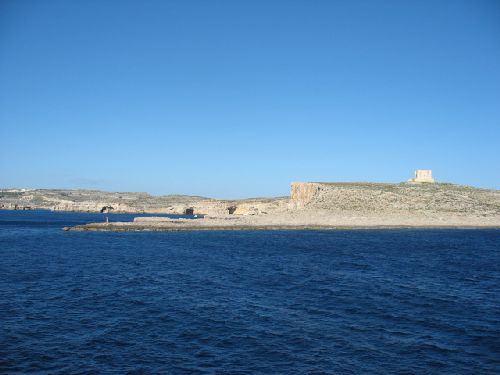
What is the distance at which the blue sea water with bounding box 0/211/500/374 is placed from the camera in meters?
14.9

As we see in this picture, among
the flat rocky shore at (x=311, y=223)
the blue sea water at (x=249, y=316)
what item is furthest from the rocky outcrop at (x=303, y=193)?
the blue sea water at (x=249, y=316)

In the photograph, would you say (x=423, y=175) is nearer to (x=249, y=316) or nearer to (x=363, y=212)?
Result: (x=363, y=212)

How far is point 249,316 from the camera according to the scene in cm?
2034

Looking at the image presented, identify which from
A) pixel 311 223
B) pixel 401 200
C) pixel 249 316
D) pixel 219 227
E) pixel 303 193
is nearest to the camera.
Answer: pixel 249 316

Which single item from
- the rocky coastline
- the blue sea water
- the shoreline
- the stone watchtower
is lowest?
the blue sea water

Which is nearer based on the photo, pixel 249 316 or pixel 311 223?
pixel 249 316

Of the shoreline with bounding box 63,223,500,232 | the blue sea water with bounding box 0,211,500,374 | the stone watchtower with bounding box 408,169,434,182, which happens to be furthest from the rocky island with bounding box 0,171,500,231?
the blue sea water with bounding box 0,211,500,374

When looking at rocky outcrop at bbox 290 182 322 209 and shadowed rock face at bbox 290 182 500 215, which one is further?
rocky outcrop at bbox 290 182 322 209

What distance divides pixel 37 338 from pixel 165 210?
7219 inches

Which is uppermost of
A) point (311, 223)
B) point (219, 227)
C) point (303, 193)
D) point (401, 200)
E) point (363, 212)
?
point (303, 193)

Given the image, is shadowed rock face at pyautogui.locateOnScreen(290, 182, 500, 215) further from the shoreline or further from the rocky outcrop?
the shoreline

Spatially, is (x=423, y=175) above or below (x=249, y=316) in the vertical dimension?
above

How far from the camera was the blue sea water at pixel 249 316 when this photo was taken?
14.9 metres

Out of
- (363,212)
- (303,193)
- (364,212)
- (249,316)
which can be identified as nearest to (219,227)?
(363,212)
